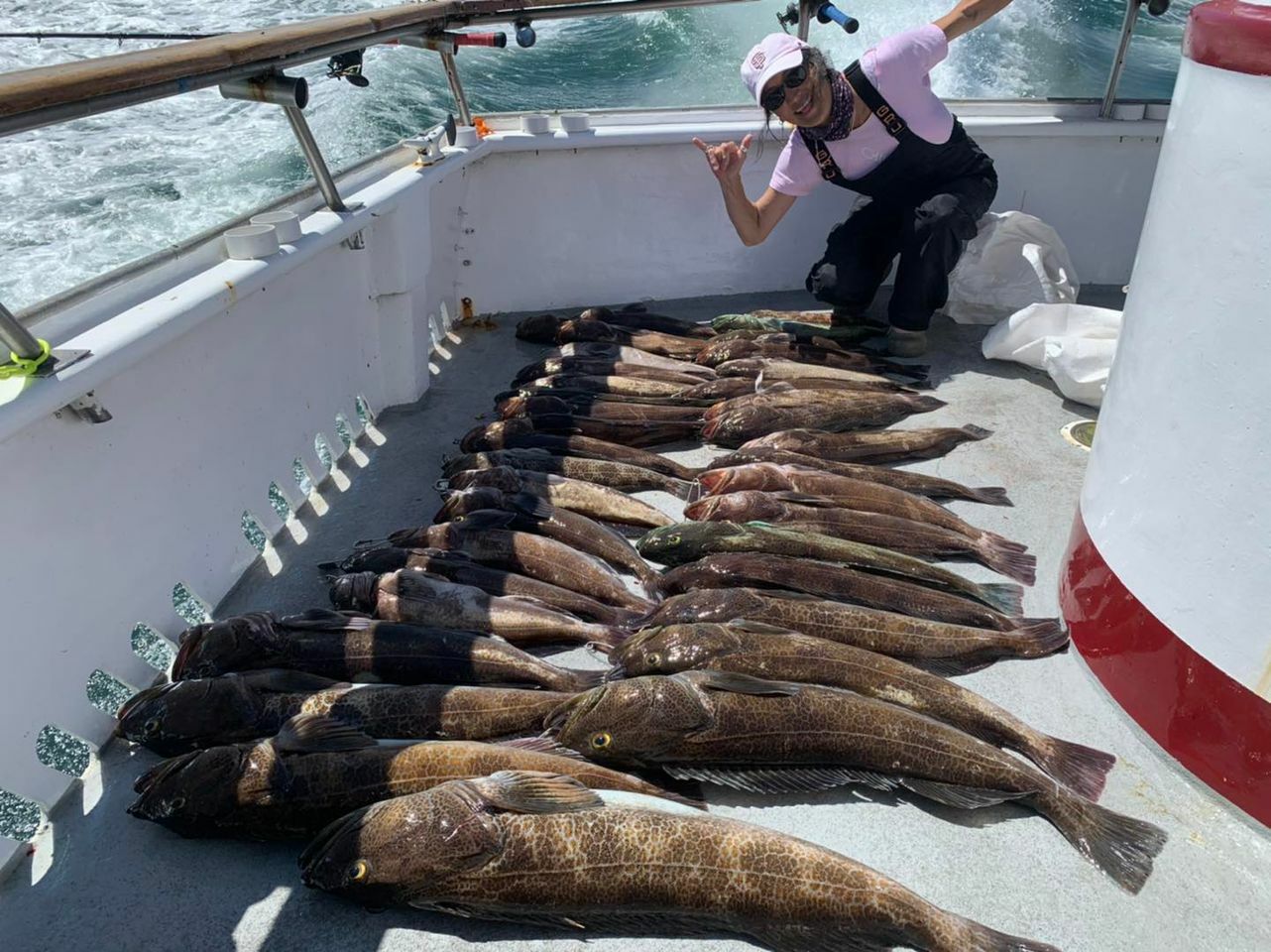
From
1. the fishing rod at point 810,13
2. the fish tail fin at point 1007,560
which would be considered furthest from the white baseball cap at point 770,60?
the fish tail fin at point 1007,560

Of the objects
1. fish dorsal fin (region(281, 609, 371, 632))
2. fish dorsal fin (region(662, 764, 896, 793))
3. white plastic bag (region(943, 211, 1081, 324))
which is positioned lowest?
fish dorsal fin (region(662, 764, 896, 793))

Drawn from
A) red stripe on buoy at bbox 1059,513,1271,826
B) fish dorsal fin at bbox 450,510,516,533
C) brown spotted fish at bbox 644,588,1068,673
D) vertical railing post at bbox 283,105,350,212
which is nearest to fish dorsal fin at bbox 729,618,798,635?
brown spotted fish at bbox 644,588,1068,673

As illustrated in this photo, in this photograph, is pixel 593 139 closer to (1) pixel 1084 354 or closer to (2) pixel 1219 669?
(1) pixel 1084 354

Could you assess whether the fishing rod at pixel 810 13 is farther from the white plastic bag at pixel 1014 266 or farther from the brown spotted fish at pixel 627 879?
the brown spotted fish at pixel 627 879

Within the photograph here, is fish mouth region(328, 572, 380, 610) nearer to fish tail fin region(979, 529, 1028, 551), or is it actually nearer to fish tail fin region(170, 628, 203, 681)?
fish tail fin region(170, 628, 203, 681)

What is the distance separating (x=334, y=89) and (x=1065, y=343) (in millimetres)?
11245

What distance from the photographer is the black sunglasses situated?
4590 mm

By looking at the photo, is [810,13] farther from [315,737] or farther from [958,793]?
[315,737]

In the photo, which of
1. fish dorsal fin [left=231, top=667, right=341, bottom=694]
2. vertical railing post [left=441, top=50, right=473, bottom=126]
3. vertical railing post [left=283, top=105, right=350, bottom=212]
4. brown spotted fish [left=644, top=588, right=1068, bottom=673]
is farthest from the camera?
vertical railing post [left=441, top=50, right=473, bottom=126]

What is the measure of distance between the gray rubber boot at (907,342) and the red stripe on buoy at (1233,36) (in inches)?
123

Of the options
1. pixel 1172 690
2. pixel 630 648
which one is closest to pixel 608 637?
pixel 630 648

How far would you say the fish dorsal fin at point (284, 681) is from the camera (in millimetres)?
2863

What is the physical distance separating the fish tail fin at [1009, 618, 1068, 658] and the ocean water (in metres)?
8.11

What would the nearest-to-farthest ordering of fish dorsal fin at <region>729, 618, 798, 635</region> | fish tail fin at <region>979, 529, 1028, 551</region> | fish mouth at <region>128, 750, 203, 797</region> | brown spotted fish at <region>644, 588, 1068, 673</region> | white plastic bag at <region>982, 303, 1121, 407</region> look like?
fish mouth at <region>128, 750, 203, 797</region>
fish dorsal fin at <region>729, 618, 798, 635</region>
brown spotted fish at <region>644, 588, 1068, 673</region>
fish tail fin at <region>979, 529, 1028, 551</region>
white plastic bag at <region>982, 303, 1121, 407</region>
